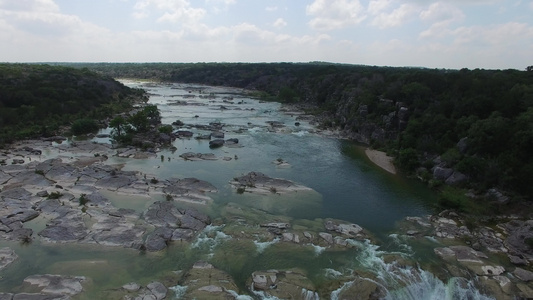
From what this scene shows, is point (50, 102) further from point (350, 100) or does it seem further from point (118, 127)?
point (350, 100)

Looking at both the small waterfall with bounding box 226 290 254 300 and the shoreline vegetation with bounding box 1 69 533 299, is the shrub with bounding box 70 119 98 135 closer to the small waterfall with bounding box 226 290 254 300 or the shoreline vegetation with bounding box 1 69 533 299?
the shoreline vegetation with bounding box 1 69 533 299

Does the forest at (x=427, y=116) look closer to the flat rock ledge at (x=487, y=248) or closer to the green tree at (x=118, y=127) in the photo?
the flat rock ledge at (x=487, y=248)

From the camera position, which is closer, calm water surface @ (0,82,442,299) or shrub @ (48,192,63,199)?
calm water surface @ (0,82,442,299)

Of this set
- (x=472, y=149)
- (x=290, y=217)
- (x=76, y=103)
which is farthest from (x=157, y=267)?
(x=76, y=103)

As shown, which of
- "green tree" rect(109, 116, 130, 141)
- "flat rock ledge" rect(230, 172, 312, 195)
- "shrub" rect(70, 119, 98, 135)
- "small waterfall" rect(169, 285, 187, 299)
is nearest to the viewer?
"small waterfall" rect(169, 285, 187, 299)

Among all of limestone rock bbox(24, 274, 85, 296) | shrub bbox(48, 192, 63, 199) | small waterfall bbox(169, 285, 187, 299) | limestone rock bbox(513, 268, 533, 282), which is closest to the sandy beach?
limestone rock bbox(513, 268, 533, 282)

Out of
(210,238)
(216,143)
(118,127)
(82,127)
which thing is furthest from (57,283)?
(82,127)

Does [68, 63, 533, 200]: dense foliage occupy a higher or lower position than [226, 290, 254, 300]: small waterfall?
higher
